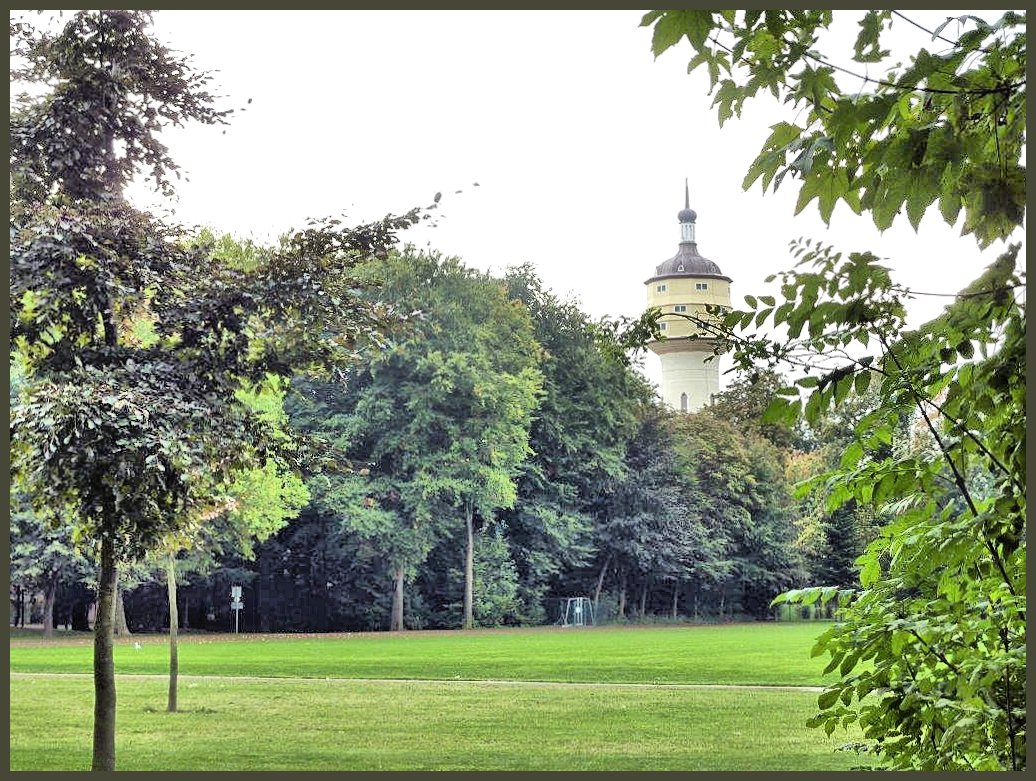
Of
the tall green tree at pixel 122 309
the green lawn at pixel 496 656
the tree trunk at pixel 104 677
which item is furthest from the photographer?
the green lawn at pixel 496 656

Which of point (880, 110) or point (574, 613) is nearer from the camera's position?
point (880, 110)

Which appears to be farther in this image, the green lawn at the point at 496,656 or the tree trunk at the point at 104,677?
the green lawn at the point at 496,656

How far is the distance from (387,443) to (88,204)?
7.33 m

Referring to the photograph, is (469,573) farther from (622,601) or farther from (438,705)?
(438,705)

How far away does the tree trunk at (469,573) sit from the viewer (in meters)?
12.9

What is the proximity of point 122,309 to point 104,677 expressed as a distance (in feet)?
5.71

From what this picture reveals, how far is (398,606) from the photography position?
13.1 metres

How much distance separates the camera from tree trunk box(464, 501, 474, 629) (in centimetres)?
1289

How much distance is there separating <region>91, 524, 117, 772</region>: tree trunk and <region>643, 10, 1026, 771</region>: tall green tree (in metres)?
4.27

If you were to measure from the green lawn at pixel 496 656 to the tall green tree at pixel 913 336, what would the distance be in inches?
297

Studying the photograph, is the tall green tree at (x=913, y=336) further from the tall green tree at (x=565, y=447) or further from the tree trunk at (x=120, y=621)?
the tree trunk at (x=120, y=621)

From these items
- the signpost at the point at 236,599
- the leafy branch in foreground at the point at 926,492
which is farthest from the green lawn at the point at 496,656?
the leafy branch in foreground at the point at 926,492

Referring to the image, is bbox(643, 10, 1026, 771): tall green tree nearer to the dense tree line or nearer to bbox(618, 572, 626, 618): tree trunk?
the dense tree line

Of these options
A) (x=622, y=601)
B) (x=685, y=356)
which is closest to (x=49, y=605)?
(x=622, y=601)
